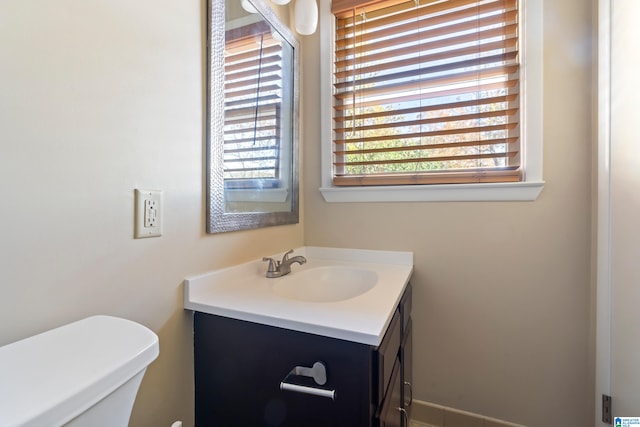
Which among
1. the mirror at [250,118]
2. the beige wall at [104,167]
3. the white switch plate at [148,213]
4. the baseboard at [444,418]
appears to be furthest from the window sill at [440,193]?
the baseboard at [444,418]

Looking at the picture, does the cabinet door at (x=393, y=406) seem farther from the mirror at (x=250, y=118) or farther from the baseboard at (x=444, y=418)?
the mirror at (x=250, y=118)

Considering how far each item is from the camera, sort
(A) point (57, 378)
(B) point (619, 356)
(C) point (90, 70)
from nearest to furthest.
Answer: (A) point (57, 378) < (C) point (90, 70) < (B) point (619, 356)

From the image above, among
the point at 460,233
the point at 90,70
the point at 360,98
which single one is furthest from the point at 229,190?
the point at 460,233

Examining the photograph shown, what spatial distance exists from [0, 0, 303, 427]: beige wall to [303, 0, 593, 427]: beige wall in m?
0.92

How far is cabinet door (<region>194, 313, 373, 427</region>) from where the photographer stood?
666mm

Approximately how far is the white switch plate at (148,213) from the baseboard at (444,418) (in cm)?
137

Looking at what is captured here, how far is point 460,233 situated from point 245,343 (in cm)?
101

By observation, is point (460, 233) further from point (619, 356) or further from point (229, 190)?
point (229, 190)

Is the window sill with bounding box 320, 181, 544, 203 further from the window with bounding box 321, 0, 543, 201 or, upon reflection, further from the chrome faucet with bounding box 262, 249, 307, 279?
the chrome faucet with bounding box 262, 249, 307, 279

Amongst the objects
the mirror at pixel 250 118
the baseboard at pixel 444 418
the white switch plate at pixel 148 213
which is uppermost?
the mirror at pixel 250 118

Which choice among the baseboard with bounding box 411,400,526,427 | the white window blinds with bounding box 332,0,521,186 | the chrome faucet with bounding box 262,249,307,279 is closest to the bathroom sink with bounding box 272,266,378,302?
the chrome faucet with bounding box 262,249,307,279

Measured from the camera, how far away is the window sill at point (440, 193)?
3.84ft

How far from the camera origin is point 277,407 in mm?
748

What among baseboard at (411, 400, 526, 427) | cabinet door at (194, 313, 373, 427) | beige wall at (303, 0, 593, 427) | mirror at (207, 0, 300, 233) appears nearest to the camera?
cabinet door at (194, 313, 373, 427)
